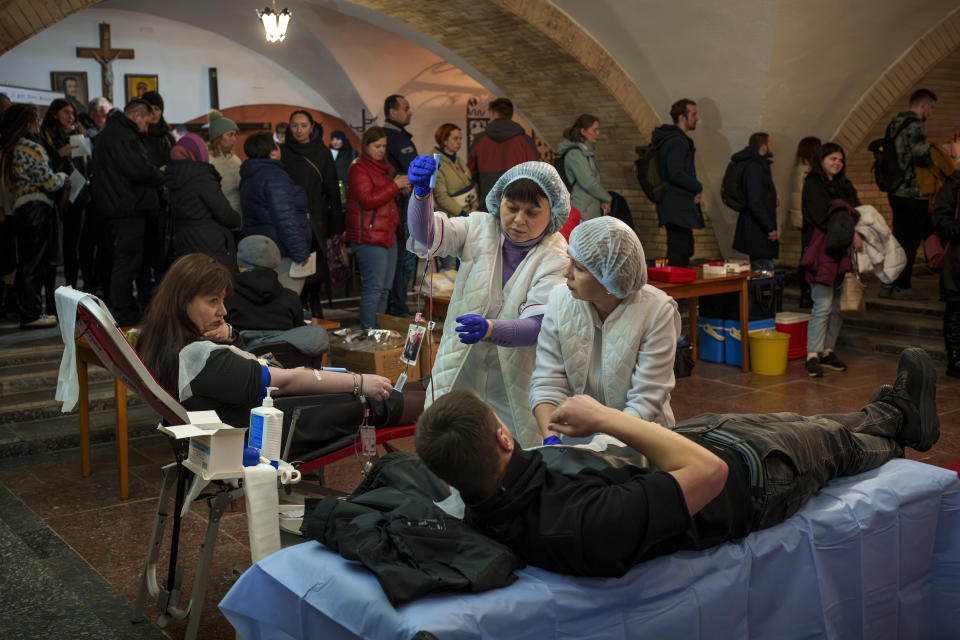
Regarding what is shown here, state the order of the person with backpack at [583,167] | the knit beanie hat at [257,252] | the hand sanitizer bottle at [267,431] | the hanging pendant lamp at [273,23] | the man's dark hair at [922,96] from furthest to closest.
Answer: the hanging pendant lamp at [273,23] < the man's dark hair at [922,96] < the person with backpack at [583,167] < the knit beanie hat at [257,252] < the hand sanitizer bottle at [267,431]

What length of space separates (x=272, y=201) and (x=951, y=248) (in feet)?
15.5

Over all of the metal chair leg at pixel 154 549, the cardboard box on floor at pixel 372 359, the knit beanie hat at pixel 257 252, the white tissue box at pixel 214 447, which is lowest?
the metal chair leg at pixel 154 549

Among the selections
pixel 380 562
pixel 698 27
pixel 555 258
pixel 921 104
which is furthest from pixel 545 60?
pixel 380 562

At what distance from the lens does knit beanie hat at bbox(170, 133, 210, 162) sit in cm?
658

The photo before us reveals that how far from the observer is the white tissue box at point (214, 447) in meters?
2.68

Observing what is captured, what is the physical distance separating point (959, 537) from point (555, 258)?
162cm

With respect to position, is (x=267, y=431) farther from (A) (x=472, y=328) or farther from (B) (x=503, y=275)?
(B) (x=503, y=275)

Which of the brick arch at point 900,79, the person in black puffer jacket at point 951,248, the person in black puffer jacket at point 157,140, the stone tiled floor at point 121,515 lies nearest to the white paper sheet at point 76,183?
the person in black puffer jacket at point 157,140

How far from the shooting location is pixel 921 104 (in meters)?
8.60

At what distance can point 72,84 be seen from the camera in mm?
12977

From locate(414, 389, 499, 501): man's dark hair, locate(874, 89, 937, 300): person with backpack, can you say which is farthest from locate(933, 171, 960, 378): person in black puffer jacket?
locate(414, 389, 499, 501): man's dark hair

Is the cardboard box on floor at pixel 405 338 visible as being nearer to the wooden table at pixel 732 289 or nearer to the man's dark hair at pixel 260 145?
the man's dark hair at pixel 260 145

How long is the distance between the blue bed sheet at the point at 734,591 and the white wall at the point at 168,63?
12436mm

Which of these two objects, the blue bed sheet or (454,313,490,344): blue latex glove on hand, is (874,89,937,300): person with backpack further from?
(454,313,490,344): blue latex glove on hand
